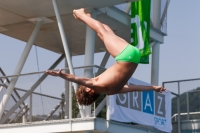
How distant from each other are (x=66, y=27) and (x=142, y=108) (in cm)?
374

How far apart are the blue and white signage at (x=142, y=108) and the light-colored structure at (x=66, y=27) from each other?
1.27 ft

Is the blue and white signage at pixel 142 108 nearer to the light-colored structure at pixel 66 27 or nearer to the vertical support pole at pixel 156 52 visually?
the light-colored structure at pixel 66 27

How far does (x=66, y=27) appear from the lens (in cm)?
2020

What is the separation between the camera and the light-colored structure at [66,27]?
662 inches

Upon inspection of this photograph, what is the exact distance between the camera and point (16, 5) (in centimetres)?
1831

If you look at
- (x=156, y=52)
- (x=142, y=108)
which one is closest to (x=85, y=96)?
(x=142, y=108)

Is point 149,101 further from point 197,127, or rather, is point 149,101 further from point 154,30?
point 197,127

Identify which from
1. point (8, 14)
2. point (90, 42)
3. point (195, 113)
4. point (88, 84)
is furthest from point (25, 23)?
point (88, 84)

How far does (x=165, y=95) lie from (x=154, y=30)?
Result: 2310 mm

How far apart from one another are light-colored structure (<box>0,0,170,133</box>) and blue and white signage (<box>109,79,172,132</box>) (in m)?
0.39

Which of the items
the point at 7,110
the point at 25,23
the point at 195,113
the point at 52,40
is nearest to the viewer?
the point at 7,110

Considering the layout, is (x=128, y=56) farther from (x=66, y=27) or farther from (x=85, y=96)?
(x=66, y=27)

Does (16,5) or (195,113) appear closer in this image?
(16,5)

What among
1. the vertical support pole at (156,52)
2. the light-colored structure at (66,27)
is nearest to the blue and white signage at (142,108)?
the light-colored structure at (66,27)
